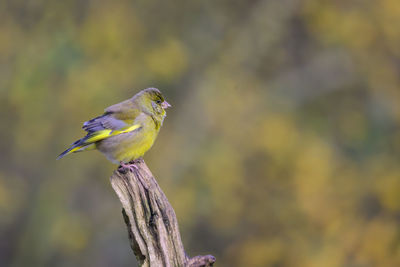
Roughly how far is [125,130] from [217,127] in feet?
25.7

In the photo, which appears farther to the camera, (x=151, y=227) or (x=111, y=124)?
(x=111, y=124)

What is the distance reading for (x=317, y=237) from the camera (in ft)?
46.9

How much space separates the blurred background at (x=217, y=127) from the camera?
13.8m

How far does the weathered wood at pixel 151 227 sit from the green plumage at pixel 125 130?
1.19m

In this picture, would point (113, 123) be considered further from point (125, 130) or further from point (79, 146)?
point (79, 146)

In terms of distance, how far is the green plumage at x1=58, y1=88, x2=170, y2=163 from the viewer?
6547mm

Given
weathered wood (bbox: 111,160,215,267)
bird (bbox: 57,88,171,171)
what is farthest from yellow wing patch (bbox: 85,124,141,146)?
weathered wood (bbox: 111,160,215,267)

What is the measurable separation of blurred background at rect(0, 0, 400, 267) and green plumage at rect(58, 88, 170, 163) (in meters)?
6.60

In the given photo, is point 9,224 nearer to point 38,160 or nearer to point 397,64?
point 38,160

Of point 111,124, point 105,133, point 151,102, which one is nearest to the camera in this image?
point 105,133

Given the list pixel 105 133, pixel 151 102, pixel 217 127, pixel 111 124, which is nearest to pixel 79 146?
pixel 105 133

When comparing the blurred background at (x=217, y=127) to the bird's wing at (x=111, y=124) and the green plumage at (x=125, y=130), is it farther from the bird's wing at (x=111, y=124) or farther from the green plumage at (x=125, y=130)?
the bird's wing at (x=111, y=124)

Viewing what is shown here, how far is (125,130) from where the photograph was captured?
22.0 ft

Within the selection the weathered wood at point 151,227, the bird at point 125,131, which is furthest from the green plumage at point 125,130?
the weathered wood at point 151,227
